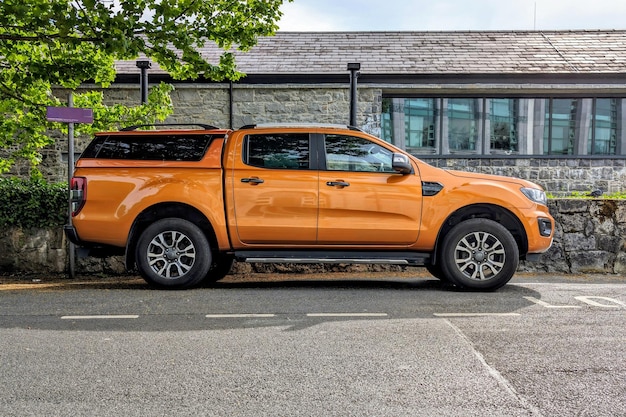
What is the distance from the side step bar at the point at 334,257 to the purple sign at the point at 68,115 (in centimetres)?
325

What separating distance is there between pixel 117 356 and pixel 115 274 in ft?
17.5

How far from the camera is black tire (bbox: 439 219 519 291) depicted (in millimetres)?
7383

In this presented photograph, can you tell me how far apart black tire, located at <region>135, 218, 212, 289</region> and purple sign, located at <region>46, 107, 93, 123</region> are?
2.57m

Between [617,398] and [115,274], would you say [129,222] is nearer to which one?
[115,274]

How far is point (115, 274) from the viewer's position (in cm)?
956

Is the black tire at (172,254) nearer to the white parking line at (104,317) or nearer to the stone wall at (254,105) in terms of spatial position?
the white parking line at (104,317)

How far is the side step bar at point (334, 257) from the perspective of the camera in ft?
24.5

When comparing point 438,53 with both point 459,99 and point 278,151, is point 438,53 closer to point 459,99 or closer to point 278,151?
point 459,99

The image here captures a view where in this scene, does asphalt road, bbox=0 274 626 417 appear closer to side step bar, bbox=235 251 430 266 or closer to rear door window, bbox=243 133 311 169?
side step bar, bbox=235 251 430 266

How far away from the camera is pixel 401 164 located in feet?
24.2

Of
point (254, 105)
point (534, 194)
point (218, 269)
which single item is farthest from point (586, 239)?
point (254, 105)

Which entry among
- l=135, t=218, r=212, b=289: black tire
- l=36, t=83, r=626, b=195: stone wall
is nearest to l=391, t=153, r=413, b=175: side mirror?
l=135, t=218, r=212, b=289: black tire

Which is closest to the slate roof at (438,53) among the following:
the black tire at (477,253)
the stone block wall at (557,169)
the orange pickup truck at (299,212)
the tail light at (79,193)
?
the stone block wall at (557,169)

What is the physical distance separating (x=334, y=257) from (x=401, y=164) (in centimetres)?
131
